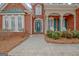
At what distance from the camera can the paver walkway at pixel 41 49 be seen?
3637 millimetres

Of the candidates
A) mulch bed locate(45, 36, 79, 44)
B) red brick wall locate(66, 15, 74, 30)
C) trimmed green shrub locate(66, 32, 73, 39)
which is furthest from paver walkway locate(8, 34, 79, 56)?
red brick wall locate(66, 15, 74, 30)

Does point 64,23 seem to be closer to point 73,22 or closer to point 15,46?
point 73,22

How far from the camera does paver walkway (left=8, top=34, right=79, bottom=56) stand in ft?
11.9

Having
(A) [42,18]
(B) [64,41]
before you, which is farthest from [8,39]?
(B) [64,41]

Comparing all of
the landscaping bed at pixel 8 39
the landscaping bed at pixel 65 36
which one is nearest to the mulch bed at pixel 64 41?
the landscaping bed at pixel 65 36

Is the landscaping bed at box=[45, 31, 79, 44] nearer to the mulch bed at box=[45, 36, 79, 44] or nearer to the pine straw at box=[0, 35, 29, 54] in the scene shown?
the mulch bed at box=[45, 36, 79, 44]

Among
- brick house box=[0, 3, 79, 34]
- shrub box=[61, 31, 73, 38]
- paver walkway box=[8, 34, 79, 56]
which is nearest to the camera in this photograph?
brick house box=[0, 3, 79, 34]

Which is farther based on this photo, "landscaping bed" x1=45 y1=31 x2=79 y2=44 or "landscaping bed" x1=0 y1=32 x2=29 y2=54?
"landscaping bed" x1=0 y1=32 x2=29 y2=54

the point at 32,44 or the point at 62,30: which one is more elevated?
the point at 62,30

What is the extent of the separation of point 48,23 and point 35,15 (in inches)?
23.8

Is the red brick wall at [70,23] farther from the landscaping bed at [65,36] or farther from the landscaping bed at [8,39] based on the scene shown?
the landscaping bed at [8,39]

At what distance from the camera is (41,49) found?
12.0 feet

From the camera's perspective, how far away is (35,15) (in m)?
3.81

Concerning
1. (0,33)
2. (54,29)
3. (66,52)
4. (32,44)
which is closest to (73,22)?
(54,29)
